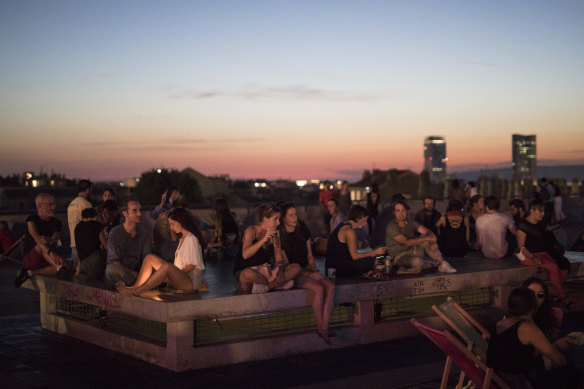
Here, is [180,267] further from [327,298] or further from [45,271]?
[45,271]

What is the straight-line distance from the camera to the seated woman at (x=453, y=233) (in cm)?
1291

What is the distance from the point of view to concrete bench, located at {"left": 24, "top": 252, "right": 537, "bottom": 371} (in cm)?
830

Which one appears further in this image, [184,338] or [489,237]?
[489,237]

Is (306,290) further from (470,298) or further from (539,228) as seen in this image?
(539,228)

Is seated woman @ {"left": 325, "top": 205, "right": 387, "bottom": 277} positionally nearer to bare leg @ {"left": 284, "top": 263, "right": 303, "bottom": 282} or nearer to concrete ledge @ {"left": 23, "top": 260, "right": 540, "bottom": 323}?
concrete ledge @ {"left": 23, "top": 260, "right": 540, "bottom": 323}

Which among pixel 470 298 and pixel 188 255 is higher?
pixel 188 255

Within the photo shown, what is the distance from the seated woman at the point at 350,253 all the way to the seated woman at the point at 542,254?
2.57m

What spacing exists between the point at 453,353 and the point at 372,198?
14.9 meters

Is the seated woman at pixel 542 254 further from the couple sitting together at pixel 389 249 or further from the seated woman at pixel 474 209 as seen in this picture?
the seated woman at pixel 474 209

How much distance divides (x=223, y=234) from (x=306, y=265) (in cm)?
436

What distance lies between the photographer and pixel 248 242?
31.1ft

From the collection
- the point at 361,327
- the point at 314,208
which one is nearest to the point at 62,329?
the point at 361,327

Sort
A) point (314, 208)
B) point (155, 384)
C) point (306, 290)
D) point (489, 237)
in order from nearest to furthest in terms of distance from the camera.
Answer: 1. point (155, 384)
2. point (306, 290)
3. point (489, 237)
4. point (314, 208)

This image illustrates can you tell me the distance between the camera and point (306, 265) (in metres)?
10.4
